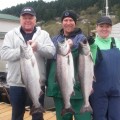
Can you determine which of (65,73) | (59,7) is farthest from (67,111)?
(59,7)

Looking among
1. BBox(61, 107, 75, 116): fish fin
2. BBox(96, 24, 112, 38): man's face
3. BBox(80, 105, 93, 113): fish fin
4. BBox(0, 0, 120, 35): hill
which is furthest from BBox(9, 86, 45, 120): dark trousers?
BBox(0, 0, 120, 35): hill

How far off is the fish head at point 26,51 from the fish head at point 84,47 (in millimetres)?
611

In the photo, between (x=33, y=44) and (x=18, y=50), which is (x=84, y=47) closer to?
(x=33, y=44)

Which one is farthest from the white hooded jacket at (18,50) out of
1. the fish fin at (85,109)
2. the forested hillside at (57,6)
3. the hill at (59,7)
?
the forested hillside at (57,6)

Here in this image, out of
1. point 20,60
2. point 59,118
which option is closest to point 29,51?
point 20,60

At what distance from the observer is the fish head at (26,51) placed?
4238 mm

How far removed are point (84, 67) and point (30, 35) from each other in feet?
2.73

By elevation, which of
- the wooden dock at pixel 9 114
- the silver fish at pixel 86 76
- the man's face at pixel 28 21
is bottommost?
the wooden dock at pixel 9 114

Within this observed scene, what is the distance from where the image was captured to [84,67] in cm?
445

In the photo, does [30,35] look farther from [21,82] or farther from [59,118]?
[59,118]

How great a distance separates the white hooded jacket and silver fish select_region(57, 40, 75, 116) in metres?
0.19

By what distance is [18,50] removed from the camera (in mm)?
4434

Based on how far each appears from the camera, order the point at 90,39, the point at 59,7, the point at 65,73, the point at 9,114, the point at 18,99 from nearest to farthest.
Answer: the point at 65,73 → the point at 90,39 → the point at 18,99 → the point at 9,114 → the point at 59,7

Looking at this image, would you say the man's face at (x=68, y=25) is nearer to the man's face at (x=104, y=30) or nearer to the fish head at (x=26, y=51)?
the man's face at (x=104, y=30)
